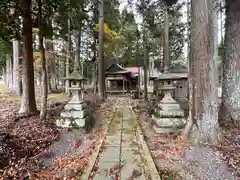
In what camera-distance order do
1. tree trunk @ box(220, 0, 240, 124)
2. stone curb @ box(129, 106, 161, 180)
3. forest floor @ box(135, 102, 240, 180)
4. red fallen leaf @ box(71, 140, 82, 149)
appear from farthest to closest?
1. tree trunk @ box(220, 0, 240, 124)
2. red fallen leaf @ box(71, 140, 82, 149)
3. forest floor @ box(135, 102, 240, 180)
4. stone curb @ box(129, 106, 161, 180)

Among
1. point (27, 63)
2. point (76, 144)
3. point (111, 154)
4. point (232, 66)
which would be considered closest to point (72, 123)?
point (76, 144)

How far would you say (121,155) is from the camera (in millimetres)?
4832

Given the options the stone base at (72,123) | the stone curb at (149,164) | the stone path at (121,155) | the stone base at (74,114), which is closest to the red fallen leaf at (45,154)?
the stone path at (121,155)

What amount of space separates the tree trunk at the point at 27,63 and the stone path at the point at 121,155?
3.86 meters

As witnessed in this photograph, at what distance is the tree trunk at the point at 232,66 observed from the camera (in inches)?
261

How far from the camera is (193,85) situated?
561 cm

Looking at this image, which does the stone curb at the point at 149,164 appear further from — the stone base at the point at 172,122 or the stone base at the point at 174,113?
the stone base at the point at 174,113

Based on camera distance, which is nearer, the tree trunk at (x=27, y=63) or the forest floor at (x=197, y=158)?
the forest floor at (x=197, y=158)

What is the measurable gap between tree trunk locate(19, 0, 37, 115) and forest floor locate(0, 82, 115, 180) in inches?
45.2

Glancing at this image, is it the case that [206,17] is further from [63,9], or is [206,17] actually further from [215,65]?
[63,9]

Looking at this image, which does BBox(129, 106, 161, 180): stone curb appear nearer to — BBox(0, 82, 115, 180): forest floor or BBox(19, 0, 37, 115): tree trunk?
BBox(0, 82, 115, 180): forest floor

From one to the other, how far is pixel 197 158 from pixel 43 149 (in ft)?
12.3

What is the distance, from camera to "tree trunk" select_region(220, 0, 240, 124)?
664cm

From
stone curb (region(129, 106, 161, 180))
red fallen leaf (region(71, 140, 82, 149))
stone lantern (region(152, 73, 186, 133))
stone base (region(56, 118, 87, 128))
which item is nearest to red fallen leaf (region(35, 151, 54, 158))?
red fallen leaf (region(71, 140, 82, 149))
